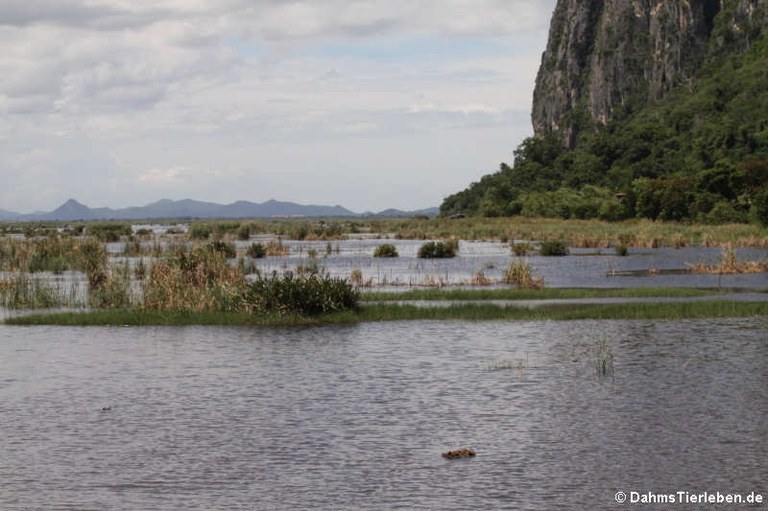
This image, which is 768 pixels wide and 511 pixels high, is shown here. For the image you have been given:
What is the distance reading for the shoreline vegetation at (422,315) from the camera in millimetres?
36375

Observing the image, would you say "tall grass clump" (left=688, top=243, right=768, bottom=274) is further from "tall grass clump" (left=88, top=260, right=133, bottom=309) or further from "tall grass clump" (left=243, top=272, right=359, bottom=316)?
"tall grass clump" (left=88, top=260, right=133, bottom=309)

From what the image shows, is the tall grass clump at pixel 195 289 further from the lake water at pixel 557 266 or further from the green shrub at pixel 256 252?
the green shrub at pixel 256 252

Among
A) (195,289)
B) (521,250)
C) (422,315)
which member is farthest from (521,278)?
(521,250)

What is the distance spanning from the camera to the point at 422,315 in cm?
3775

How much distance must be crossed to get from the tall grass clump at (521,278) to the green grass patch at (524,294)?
3.30 feet

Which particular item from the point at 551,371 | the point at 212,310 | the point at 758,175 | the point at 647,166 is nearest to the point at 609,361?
the point at 551,371

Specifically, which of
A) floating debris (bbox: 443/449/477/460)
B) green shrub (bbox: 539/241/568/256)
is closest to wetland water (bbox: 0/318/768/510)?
floating debris (bbox: 443/449/477/460)

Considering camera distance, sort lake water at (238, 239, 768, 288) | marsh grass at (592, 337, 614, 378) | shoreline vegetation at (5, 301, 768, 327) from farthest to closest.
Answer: lake water at (238, 239, 768, 288), shoreline vegetation at (5, 301, 768, 327), marsh grass at (592, 337, 614, 378)

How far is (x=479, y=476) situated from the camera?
17.0 metres

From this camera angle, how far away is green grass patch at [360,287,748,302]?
42.0 metres

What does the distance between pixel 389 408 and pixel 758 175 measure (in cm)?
9203

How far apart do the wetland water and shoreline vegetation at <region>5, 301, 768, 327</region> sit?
2752 mm

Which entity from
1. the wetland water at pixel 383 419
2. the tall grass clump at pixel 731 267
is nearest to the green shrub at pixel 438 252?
the tall grass clump at pixel 731 267

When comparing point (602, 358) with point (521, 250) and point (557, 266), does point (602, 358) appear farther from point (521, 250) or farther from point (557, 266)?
point (521, 250)
